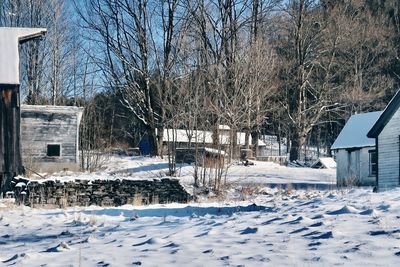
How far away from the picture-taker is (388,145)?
2733 cm

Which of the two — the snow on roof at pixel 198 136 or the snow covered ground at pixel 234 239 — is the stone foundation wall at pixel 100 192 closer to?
the snow on roof at pixel 198 136

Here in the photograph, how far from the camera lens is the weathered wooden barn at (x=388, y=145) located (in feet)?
87.8

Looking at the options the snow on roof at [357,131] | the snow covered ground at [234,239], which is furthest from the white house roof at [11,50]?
the snow on roof at [357,131]

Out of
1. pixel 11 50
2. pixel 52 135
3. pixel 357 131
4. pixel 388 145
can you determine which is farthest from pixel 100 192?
pixel 357 131

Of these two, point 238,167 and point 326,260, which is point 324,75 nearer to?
point 238,167

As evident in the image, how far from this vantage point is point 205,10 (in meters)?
46.9

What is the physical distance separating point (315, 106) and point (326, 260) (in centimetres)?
4263

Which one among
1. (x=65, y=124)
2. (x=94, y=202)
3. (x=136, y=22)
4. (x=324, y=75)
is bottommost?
(x=94, y=202)

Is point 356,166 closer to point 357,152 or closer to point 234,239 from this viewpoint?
point 357,152

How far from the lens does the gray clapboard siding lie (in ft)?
88.0

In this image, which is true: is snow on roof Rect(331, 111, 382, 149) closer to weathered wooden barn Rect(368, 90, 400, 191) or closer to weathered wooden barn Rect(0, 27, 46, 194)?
weathered wooden barn Rect(368, 90, 400, 191)

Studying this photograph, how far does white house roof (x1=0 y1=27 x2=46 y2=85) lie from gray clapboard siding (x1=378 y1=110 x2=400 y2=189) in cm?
1588

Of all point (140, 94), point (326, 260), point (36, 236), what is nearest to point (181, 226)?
point (36, 236)

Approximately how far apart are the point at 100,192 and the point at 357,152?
16.7m
